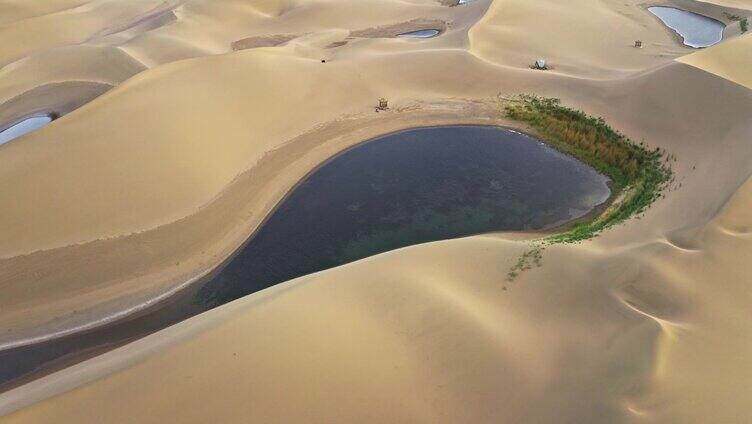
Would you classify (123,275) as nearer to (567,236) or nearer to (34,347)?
(34,347)

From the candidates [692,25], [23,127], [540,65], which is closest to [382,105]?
[540,65]

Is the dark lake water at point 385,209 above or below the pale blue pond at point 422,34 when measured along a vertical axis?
below

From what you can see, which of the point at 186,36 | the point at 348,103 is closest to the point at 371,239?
the point at 348,103

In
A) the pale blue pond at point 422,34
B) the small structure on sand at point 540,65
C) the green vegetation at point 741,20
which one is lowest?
the small structure on sand at point 540,65

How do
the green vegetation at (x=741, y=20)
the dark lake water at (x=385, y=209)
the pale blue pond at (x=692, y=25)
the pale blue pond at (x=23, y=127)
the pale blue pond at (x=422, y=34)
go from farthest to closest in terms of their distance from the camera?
the pale blue pond at (x=422, y=34)
the pale blue pond at (x=692, y=25)
the green vegetation at (x=741, y=20)
the pale blue pond at (x=23, y=127)
the dark lake water at (x=385, y=209)

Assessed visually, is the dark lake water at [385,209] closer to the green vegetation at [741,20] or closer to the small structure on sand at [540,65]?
the small structure on sand at [540,65]

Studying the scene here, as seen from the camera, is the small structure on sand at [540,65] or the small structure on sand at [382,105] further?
the small structure on sand at [540,65]

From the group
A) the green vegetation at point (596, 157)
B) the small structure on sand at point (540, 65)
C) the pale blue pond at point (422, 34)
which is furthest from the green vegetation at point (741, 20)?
the pale blue pond at point (422, 34)
